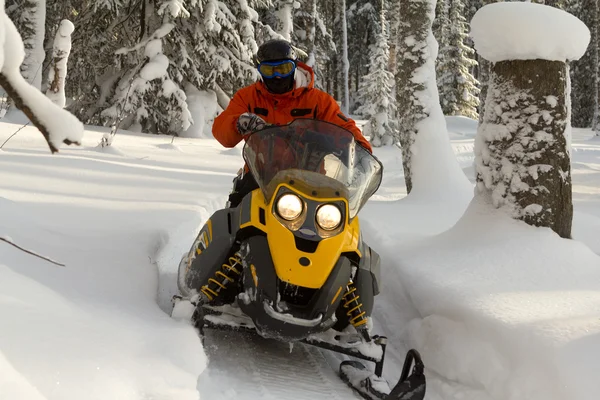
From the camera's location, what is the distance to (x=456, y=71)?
27.0 meters

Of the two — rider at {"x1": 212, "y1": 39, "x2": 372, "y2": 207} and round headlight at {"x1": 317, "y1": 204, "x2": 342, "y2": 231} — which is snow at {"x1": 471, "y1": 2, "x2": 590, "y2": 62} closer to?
rider at {"x1": 212, "y1": 39, "x2": 372, "y2": 207}

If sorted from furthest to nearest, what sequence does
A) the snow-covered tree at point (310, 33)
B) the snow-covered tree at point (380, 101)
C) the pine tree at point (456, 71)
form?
the pine tree at point (456, 71), the snow-covered tree at point (310, 33), the snow-covered tree at point (380, 101)

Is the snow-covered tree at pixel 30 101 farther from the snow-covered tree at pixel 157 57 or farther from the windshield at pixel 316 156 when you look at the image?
the snow-covered tree at pixel 157 57

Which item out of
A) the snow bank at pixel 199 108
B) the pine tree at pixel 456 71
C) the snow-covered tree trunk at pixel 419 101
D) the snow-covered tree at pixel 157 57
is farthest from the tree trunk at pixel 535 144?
the pine tree at pixel 456 71

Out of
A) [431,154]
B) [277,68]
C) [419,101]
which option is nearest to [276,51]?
[277,68]

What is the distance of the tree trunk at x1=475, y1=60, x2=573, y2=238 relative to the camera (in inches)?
183

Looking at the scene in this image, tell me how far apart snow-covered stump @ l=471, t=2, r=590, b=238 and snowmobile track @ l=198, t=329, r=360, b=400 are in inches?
81.0

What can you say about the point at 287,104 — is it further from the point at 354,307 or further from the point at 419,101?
the point at 419,101

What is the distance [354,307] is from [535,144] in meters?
2.18

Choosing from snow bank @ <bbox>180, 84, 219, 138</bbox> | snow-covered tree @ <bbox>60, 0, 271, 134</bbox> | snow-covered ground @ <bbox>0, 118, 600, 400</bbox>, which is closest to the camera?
snow-covered ground @ <bbox>0, 118, 600, 400</bbox>

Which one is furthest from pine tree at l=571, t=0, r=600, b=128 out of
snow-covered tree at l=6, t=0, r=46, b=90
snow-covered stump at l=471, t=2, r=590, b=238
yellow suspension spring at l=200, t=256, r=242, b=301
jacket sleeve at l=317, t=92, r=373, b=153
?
yellow suspension spring at l=200, t=256, r=242, b=301

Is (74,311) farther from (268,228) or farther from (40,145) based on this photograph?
(40,145)

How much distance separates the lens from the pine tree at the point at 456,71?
2673 centimetres

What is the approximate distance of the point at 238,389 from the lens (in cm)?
313
